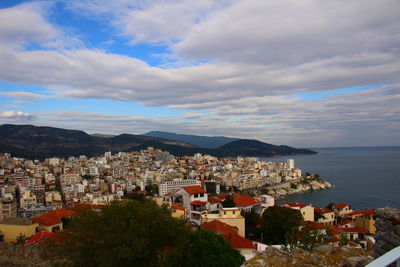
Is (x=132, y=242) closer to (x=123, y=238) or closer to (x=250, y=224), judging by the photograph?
(x=123, y=238)

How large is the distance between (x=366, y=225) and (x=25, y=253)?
17.4 meters

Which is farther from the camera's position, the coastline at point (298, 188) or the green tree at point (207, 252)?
the coastline at point (298, 188)

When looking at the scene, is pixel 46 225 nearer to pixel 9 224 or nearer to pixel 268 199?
pixel 9 224

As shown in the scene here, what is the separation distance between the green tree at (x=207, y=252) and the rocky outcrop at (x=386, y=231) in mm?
4058

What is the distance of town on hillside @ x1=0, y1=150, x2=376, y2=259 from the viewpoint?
13.9 metres

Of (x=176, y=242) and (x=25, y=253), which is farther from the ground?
(x=176, y=242)

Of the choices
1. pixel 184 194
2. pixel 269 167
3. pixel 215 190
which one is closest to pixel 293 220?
pixel 184 194

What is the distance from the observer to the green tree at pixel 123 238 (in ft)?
20.0

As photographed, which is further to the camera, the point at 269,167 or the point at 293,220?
the point at 269,167

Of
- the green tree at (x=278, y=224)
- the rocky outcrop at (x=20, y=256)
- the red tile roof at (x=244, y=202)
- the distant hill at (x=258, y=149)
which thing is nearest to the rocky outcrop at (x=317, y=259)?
the rocky outcrop at (x=20, y=256)

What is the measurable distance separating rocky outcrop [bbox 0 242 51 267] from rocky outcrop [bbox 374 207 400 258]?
321 inches

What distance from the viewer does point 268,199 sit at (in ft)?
85.2

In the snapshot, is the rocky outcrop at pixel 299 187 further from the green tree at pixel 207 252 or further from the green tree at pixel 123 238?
the green tree at pixel 123 238

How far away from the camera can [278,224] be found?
13.8m
